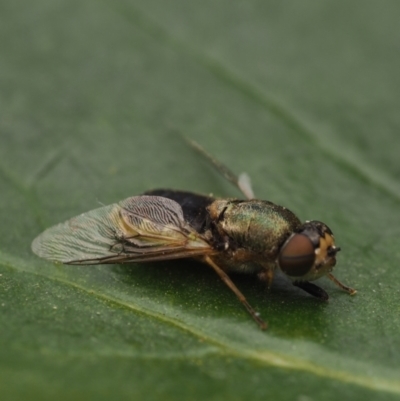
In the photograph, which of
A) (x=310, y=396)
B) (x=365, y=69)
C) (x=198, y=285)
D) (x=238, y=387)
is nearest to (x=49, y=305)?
(x=198, y=285)

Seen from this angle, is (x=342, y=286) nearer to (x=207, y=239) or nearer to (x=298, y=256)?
(x=298, y=256)

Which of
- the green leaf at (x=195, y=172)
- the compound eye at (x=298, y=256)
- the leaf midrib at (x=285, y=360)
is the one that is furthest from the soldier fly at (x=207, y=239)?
the leaf midrib at (x=285, y=360)

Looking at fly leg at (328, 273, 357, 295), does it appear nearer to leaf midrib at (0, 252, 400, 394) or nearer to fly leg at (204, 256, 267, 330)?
fly leg at (204, 256, 267, 330)

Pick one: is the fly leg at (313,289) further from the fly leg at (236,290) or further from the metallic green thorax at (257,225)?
the fly leg at (236,290)

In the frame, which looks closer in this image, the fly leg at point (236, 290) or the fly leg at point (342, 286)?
the fly leg at point (236, 290)

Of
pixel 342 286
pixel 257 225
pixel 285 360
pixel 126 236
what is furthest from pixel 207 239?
pixel 285 360

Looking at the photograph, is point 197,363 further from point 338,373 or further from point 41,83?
point 41,83

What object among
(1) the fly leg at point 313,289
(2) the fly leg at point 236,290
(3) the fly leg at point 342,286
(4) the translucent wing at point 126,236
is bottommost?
(4) the translucent wing at point 126,236
